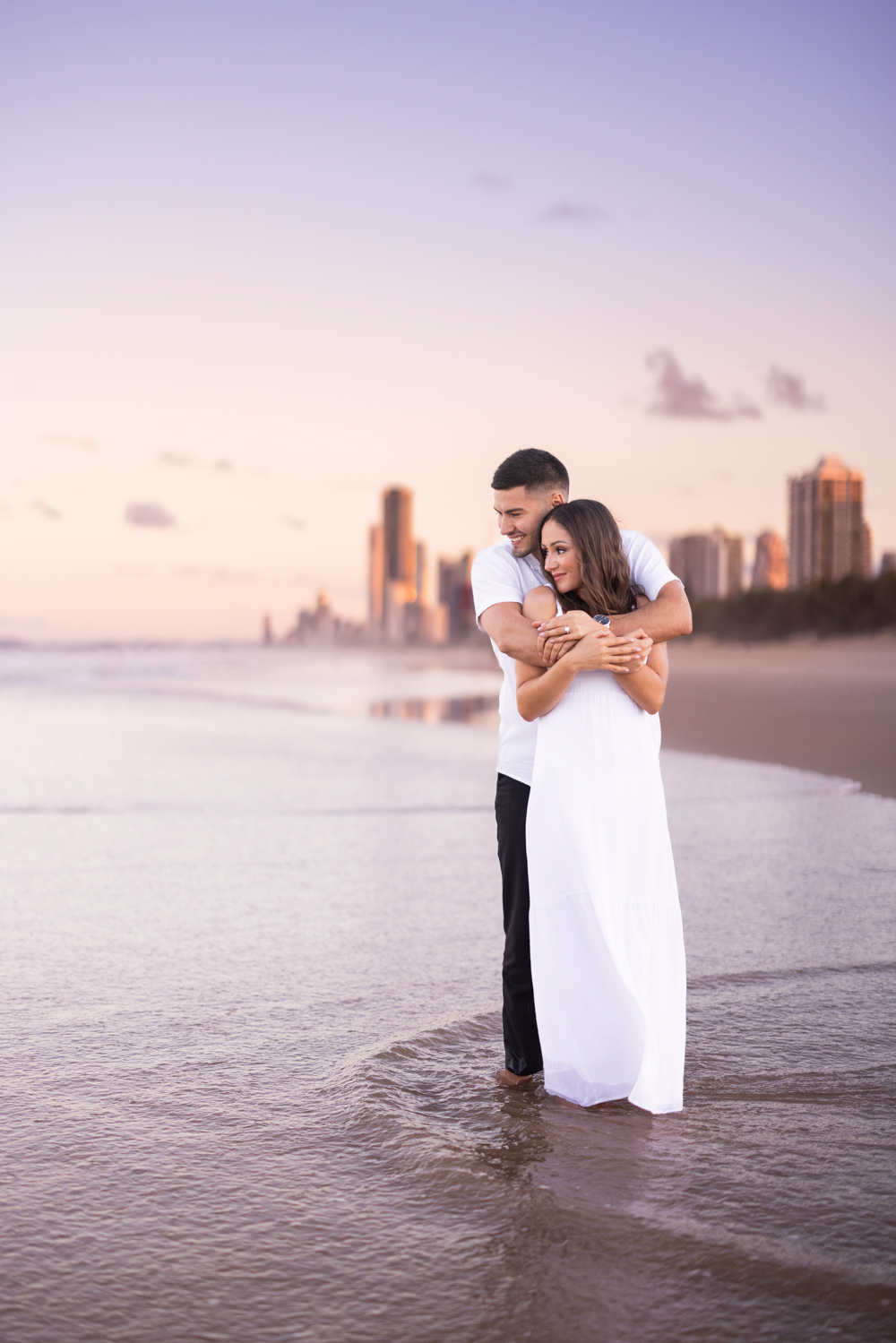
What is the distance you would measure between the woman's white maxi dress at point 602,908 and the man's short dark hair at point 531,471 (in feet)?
2.05

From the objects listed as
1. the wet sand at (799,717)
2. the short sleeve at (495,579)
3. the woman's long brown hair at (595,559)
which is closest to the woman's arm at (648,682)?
the woman's long brown hair at (595,559)

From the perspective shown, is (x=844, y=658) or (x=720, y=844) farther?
(x=844, y=658)

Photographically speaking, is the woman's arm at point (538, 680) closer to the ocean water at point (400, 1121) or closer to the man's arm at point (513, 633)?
the man's arm at point (513, 633)

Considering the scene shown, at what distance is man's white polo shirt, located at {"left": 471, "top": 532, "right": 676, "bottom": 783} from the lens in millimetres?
3635

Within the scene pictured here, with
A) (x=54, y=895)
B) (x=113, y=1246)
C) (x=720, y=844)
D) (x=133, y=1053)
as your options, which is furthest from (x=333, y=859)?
(x=113, y=1246)

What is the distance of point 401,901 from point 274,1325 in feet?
13.0

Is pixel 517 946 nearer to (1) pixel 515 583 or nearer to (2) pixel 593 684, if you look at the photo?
(2) pixel 593 684

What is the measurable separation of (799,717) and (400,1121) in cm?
1696

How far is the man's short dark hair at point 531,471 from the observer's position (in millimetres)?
3631

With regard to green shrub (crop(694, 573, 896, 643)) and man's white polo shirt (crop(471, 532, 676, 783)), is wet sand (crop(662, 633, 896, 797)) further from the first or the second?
green shrub (crop(694, 573, 896, 643))

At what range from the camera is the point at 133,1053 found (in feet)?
12.7

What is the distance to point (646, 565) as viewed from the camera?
3645mm

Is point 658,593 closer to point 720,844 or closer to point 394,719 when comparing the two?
point 720,844

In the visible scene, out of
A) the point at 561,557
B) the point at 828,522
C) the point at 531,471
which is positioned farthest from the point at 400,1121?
the point at 828,522
